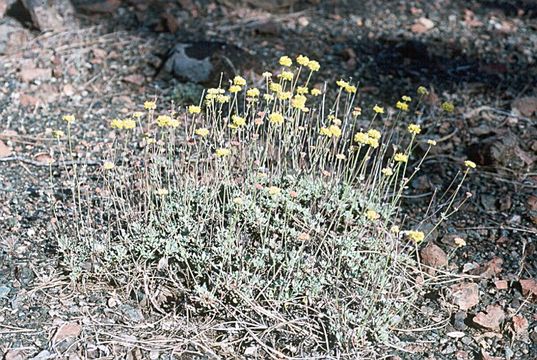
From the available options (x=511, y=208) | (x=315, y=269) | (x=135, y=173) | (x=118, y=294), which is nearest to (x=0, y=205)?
(x=135, y=173)

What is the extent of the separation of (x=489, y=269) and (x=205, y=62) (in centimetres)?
263

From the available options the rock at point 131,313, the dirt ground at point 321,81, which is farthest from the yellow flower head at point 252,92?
the rock at point 131,313

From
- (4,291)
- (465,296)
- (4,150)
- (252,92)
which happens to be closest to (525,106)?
(465,296)

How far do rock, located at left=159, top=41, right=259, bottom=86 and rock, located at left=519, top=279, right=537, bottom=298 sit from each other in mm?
2574

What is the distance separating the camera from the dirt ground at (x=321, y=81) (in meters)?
3.22

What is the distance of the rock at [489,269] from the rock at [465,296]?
0.49ft

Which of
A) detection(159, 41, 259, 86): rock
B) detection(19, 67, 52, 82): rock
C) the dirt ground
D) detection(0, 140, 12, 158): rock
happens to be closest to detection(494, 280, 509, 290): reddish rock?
the dirt ground

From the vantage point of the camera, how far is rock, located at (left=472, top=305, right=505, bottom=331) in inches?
130

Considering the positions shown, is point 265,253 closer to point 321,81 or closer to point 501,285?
point 501,285

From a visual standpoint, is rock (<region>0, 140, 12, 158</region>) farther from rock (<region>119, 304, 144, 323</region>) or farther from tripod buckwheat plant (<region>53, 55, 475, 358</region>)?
rock (<region>119, 304, 144, 323</region>)

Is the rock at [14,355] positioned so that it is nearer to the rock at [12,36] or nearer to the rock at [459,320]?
the rock at [459,320]

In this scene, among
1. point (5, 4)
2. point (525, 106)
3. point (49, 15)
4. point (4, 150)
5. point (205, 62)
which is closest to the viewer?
point (4, 150)

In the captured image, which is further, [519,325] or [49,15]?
Answer: [49,15]

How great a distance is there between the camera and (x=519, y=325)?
131 inches
